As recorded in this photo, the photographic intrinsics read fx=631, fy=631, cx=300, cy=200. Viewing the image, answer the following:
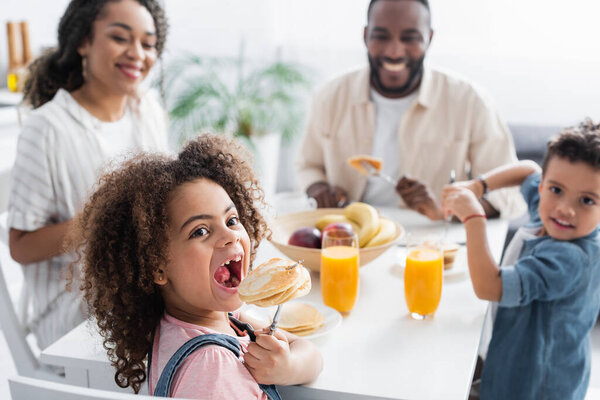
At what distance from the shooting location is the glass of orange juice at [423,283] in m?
1.39

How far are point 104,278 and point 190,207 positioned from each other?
0.63 feet

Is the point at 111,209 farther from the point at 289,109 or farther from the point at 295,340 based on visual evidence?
the point at 289,109

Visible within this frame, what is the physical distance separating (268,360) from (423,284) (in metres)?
0.49

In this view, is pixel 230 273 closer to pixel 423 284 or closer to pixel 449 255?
pixel 423 284

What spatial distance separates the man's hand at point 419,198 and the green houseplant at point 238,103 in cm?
220

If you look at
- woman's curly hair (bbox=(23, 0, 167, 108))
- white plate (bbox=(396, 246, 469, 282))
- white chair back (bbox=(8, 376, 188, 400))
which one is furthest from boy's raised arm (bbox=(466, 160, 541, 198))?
white chair back (bbox=(8, 376, 188, 400))

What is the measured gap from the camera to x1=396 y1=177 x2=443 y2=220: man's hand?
2033mm

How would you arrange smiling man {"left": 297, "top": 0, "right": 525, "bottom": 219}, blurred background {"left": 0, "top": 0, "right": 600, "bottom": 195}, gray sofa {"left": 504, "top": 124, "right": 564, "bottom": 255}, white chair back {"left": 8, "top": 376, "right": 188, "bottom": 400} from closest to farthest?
white chair back {"left": 8, "top": 376, "right": 188, "bottom": 400} < smiling man {"left": 297, "top": 0, "right": 525, "bottom": 219} < gray sofa {"left": 504, "top": 124, "right": 564, "bottom": 255} < blurred background {"left": 0, "top": 0, "right": 600, "bottom": 195}

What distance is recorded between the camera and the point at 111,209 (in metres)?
1.07

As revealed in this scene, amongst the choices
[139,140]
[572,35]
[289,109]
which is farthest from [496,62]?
[139,140]

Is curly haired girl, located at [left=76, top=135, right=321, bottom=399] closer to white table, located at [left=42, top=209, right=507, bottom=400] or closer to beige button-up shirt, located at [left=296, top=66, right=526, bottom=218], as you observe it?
white table, located at [left=42, top=209, right=507, bottom=400]

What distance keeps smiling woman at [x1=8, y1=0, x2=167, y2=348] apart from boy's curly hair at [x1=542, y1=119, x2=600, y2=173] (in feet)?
3.54

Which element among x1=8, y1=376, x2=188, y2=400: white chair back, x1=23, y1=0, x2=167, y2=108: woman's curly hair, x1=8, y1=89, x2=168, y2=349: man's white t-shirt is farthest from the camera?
x1=23, y1=0, x2=167, y2=108: woman's curly hair

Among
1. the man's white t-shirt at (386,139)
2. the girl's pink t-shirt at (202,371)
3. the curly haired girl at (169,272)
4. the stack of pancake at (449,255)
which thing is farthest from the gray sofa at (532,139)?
the girl's pink t-shirt at (202,371)
